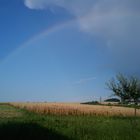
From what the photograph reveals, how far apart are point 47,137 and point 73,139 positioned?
47.9 inches

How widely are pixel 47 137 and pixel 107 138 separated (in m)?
2.82

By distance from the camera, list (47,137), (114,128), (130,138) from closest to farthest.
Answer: (47,137)
(130,138)
(114,128)

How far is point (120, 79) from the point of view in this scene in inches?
1626

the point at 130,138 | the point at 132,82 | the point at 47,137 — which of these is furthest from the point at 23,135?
the point at 132,82

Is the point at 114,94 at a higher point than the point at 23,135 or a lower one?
higher

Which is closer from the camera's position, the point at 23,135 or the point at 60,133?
the point at 23,135

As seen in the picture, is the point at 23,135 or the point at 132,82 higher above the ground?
the point at 132,82

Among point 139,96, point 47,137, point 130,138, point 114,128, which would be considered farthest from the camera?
point 139,96

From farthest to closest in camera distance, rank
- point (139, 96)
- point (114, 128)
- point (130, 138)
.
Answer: point (139, 96), point (114, 128), point (130, 138)

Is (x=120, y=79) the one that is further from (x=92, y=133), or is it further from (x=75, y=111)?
(x=92, y=133)

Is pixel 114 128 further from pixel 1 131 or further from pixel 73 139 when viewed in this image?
pixel 1 131

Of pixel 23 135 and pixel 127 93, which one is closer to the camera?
pixel 23 135

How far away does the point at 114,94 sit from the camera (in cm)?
4184

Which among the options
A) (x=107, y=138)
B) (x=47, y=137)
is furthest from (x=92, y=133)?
(x=47, y=137)
